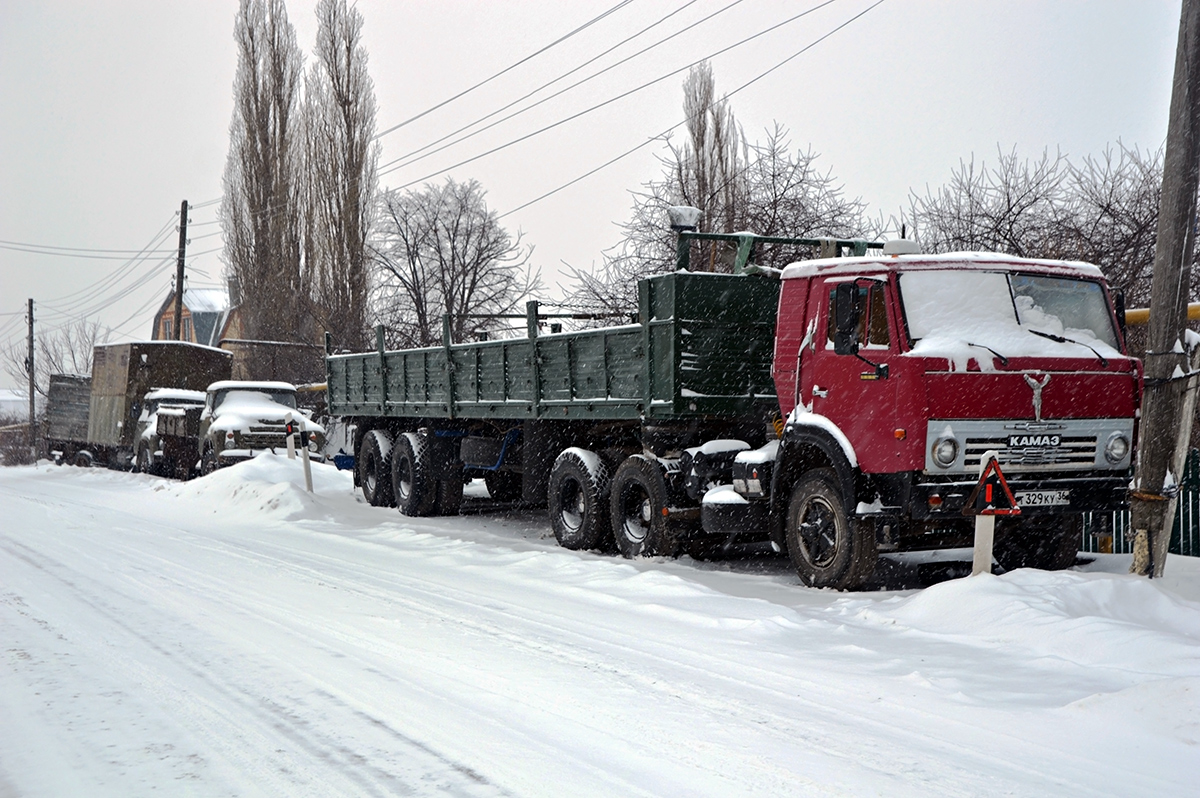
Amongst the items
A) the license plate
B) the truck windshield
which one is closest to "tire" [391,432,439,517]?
the truck windshield

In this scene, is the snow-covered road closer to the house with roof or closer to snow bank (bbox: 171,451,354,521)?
snow bank (bbox: 171,451,354,521)

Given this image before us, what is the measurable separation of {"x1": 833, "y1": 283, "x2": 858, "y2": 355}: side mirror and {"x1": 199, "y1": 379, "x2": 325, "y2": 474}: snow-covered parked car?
1368cm

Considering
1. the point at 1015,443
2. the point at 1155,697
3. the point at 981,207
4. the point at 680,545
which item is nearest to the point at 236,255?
the point at 981,207

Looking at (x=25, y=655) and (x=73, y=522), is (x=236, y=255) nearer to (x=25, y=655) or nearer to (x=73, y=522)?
(x=73, y=522)

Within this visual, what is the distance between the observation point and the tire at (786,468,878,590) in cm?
796

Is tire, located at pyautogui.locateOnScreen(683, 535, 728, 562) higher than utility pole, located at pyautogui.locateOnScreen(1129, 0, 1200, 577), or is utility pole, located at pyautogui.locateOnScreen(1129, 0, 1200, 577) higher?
A: utility pole, located at pyautogui.locateOnScreen(1129, 0, 1200, 577)

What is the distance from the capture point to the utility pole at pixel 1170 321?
7703 millimetres

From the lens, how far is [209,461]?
21.0m

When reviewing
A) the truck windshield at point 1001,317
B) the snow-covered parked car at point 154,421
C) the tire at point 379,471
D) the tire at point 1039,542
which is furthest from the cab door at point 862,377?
the snow-covered parked car at point 154,421

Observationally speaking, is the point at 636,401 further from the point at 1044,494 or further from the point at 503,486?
the point at 503,486

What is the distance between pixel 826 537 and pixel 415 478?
26.3ft

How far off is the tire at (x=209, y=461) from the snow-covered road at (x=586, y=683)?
11.4 m

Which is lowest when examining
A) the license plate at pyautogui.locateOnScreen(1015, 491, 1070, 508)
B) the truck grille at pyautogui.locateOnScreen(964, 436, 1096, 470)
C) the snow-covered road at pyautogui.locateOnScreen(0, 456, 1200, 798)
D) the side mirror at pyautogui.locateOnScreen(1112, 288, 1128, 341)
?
the snow-covered road at pyautogui.locateOnScreen(0, 456, 1200, 798)

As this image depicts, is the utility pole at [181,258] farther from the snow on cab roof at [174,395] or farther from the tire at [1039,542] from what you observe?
the tire at [1039,542]
